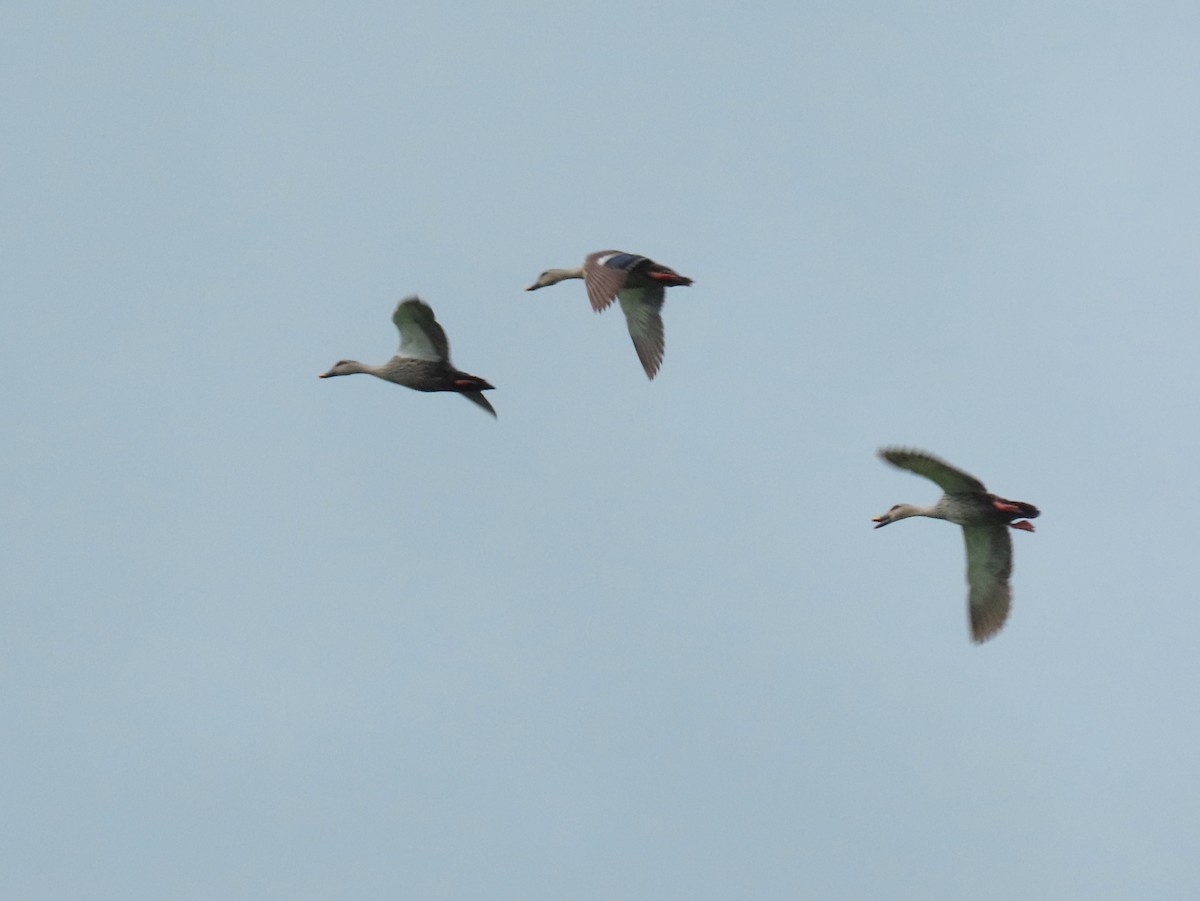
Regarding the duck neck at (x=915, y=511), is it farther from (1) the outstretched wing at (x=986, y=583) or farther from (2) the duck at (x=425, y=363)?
(2) the duck at (x=425, y=363)

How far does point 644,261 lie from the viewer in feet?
94.2

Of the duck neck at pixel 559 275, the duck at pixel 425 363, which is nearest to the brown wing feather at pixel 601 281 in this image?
the duck at pixel 425 363

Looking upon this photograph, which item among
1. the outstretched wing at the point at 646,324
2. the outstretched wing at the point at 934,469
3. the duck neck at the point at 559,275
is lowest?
the outstretched wing at the point at 934,469

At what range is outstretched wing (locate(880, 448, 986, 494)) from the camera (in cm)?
2480

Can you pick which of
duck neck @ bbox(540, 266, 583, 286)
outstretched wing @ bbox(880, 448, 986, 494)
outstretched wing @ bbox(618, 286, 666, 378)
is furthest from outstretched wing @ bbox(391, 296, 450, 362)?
outstretched wing @ bbox(880, 448, 986, 494)

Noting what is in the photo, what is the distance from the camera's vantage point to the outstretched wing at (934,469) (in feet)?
81.4

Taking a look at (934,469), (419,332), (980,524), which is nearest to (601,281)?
(419,332)

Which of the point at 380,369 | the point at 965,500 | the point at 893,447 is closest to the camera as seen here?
the point at 893,447

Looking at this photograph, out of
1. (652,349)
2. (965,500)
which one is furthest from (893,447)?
(652,349)

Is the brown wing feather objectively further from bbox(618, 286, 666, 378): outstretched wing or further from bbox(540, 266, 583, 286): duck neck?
bbox(540, 266, 583, 286): duck neck

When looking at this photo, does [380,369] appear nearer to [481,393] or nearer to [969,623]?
[481,393]

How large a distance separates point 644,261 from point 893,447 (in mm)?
5661

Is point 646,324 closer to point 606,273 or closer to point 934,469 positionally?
point 606,273

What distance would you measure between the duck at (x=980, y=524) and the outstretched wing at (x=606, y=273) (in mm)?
4716
